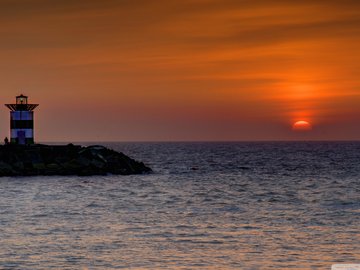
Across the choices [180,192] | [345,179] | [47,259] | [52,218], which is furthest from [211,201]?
[345,179]

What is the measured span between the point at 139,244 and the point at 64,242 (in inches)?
107

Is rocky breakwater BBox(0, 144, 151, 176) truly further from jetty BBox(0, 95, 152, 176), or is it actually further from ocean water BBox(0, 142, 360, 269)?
ocean water BBox(0, 142, 360, 269)

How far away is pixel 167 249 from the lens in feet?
75.0

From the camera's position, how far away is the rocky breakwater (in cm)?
6788

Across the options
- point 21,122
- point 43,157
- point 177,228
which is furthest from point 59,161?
point 177,228

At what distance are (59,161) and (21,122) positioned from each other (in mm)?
5853

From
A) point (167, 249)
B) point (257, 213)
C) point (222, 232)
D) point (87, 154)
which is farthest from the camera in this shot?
point (87, 154)

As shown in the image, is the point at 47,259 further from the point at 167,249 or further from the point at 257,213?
the point at 257,213

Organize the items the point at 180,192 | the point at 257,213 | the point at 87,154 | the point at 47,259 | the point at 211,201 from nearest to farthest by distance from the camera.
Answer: the point at 47,259 < the point at 257,213 < the point at 211,201 < the point at 180,192 < the point at 87,154

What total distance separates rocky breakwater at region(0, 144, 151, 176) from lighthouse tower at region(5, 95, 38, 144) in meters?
2.46

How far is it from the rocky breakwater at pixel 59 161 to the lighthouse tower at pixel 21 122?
2464mm

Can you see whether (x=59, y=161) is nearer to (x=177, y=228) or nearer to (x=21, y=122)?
(x=21, y=122)

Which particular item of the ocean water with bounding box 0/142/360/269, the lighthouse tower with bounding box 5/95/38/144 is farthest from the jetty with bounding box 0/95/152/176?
the ocean water with bounding box 0/142/360/269

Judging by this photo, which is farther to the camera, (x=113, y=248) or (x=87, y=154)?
(x=87, y=154)
